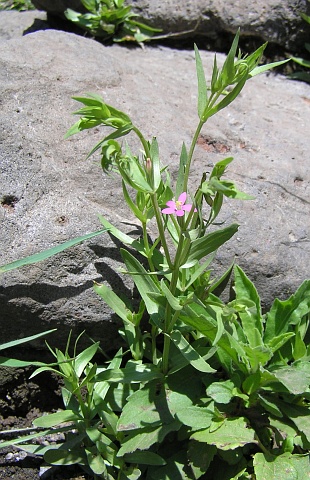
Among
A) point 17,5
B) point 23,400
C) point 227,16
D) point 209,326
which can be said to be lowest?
point 23,400

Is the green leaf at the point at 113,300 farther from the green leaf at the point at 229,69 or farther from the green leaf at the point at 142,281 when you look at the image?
the green leaf at the point at 229,69

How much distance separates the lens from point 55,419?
2.23m

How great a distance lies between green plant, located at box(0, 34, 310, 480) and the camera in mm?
2117

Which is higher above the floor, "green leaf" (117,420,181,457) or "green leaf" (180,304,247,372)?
"green leaf" (180,304,247,372)

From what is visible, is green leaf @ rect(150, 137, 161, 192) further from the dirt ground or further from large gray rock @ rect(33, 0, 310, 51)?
large gray rock @ rect(33, 0, 310, 51)

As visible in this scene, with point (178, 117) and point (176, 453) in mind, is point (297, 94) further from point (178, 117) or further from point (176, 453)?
point (176, 453)

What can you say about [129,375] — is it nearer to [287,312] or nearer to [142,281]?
[142,281]

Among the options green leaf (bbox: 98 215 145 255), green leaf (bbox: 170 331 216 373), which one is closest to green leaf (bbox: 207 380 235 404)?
green leaf (bbox: 170 331 216 373)

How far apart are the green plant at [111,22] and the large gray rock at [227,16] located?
0.11 m

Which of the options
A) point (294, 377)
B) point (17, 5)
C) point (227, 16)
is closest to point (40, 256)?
point (294, 377)

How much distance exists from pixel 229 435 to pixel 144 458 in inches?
12.9

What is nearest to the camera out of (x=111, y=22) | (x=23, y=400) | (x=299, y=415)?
(x=299, y=415)

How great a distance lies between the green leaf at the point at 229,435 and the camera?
6.91 ft

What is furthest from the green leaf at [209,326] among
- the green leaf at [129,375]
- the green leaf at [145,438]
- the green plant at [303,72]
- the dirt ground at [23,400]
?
the green plant at [303,72]
